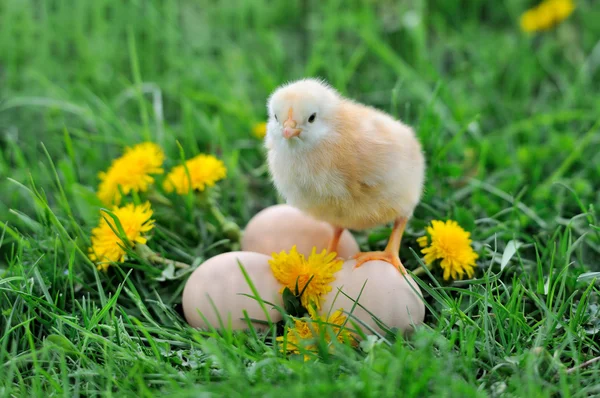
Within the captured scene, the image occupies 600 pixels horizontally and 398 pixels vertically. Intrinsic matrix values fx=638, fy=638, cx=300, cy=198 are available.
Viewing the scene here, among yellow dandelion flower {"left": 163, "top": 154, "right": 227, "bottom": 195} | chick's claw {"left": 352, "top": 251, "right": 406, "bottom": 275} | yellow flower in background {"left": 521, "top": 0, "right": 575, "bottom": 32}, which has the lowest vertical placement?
chick's claw {"left": 352, "top": 251, "right": 406, "bottom": 275}

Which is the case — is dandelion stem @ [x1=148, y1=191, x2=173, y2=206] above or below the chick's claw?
above

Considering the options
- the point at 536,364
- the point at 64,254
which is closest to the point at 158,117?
the point at 64,254

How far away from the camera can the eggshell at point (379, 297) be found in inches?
70.0

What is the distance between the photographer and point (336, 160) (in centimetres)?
179

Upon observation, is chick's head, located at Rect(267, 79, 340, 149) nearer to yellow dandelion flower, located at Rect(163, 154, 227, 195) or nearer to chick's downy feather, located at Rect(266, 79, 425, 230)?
chick's downy feather, located at Rect(266, 79, 425, 230)

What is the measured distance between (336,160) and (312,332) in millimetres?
480

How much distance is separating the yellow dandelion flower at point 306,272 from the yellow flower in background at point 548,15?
2.39m

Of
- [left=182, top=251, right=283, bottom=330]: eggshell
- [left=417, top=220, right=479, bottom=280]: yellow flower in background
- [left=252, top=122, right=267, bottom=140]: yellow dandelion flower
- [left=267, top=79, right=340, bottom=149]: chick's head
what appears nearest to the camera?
[left=267, top=79, right=340, bottom=149]: chick's head

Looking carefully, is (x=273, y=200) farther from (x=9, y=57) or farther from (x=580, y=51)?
(x=580, y=51)

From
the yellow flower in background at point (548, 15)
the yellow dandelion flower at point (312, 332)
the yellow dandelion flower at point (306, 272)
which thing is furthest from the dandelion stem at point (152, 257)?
the yellow flower in background at point (548, 15)

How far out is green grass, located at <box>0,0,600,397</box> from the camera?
163 cm

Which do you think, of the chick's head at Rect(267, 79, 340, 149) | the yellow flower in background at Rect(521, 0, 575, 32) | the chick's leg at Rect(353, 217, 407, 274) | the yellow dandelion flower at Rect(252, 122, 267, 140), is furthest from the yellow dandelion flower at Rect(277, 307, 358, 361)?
the yellow flower in background at Rect(521, 0, 575, 32)

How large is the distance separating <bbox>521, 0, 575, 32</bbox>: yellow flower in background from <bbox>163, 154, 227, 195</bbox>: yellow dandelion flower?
2239mm

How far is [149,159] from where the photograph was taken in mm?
2285
